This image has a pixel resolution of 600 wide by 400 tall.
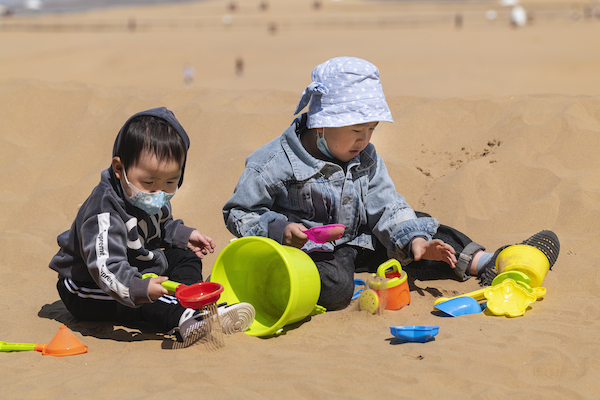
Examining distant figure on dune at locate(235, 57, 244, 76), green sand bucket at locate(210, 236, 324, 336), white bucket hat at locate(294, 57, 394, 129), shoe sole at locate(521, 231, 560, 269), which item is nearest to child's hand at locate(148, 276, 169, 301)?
green sand bucket at locate(210, 236, 324, 336)

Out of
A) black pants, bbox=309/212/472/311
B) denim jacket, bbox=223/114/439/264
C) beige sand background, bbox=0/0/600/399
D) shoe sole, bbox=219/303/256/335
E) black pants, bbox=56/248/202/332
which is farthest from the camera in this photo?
denim jacket, bbox=223/114/439/264

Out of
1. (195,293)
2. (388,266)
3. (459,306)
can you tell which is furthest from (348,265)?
(195,293)

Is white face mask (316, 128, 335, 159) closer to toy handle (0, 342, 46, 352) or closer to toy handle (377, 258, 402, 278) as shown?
toy handle (377, 258, 402, 278)

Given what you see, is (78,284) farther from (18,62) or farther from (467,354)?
(18,62)

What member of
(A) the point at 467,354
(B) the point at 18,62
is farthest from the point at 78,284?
(B) the point at 18,62

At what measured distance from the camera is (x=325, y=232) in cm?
241

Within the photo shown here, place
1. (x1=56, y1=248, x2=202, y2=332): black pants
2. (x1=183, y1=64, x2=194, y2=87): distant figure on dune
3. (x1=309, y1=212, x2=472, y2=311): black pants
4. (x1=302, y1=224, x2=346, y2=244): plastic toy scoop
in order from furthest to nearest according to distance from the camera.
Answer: (x1=183, y1=64, x2=194, y2=87): distant figure on dune
(x1=309, y1=212, x2=472, y2=311): black pants
(x1=302, y1=224, x2=346, y2=244): plastic toy scoop
(x1=56, y1=248, x2=202, y2=332): black pants

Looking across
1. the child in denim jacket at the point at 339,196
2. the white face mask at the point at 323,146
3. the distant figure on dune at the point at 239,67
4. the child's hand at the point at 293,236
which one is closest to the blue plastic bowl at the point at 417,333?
the child in denim jacket at the point at 339,196

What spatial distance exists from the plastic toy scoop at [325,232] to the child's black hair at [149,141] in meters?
0.61

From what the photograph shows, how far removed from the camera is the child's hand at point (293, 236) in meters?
2.44

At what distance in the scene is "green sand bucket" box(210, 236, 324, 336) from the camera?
2381 mm

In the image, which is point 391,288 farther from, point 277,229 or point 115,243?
point 115,243

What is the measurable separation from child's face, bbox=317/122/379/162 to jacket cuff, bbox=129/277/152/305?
1.05 meters

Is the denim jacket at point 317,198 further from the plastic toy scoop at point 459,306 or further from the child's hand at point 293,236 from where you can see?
the plastic toy scoop at point 459,306
